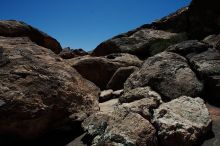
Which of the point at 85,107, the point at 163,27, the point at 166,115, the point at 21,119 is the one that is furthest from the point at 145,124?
the point at 163,27

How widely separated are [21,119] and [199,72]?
5142mm

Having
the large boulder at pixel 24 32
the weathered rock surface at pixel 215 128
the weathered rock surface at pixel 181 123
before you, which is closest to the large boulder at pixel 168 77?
the weathered rock surface at pixel 215 128

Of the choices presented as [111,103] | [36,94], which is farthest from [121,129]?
[111,103]

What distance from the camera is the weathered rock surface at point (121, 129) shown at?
4.59m

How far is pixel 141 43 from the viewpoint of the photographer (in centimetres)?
1659

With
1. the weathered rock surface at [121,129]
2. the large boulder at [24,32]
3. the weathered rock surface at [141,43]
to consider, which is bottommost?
the weathered rock surface at [121,129]

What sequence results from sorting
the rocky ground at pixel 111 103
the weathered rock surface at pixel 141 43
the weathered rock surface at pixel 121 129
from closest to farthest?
the weathered rock surface at pixel 121 129 → the rocky ground at pixel 111 103 → the weathered rock surface at pixel 141 43

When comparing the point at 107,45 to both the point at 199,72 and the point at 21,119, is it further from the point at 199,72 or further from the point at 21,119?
the point at 21,119

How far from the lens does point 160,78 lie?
729cm

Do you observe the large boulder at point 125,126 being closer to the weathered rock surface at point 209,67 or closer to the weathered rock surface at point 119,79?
the weathered rock surface at point 209,67

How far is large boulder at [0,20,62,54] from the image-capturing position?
10.1 metres

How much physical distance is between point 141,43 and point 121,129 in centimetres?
1234

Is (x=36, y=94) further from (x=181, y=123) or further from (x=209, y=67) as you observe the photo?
(x=209, y=67)

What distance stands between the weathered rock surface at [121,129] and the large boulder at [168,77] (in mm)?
2126
